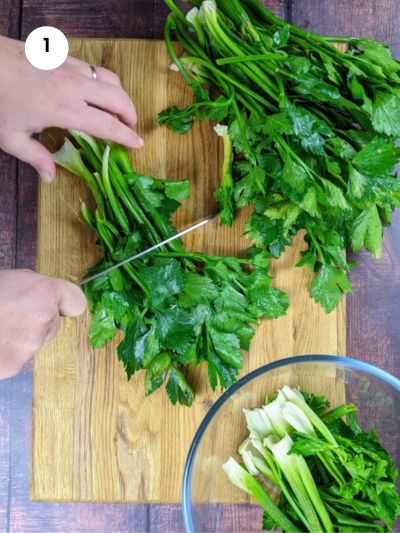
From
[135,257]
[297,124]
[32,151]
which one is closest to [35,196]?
[32,151]

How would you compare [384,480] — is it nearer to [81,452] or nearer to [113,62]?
[81,452]

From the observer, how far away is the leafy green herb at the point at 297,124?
1.17m

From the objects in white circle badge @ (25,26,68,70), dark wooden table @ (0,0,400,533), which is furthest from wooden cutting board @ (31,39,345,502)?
dark wooden table @ (0,0,400,533)

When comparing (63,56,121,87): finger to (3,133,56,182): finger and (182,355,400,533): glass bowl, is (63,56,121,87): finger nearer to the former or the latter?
(3,133,56,182): finger

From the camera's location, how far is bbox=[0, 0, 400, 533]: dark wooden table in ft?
4.89

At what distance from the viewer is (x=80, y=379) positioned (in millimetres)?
1365

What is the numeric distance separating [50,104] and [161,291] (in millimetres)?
404

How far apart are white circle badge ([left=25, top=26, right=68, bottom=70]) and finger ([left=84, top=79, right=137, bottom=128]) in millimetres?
85

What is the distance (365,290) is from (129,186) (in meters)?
0.59

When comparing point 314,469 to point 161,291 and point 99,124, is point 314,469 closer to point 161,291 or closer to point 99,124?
point 161,291

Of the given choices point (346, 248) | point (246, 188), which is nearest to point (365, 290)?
point (346, 248)

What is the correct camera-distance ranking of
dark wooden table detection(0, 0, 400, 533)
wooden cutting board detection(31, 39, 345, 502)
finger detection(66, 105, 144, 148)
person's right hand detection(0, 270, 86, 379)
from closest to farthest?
person's right hand detection(0, 270, 86, 379), finger detection(66, 105, 144, 148), wooden cutting board detection(31, 39, 345, 502), dark wooden table detection(0, 0, 400, 533)

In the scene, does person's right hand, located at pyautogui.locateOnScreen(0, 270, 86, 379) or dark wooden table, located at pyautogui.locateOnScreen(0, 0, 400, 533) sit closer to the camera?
person's right hand, located at pyautogui.locateOnScreen(0, 270, 86, 379)

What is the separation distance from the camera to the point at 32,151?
4.15 ft
